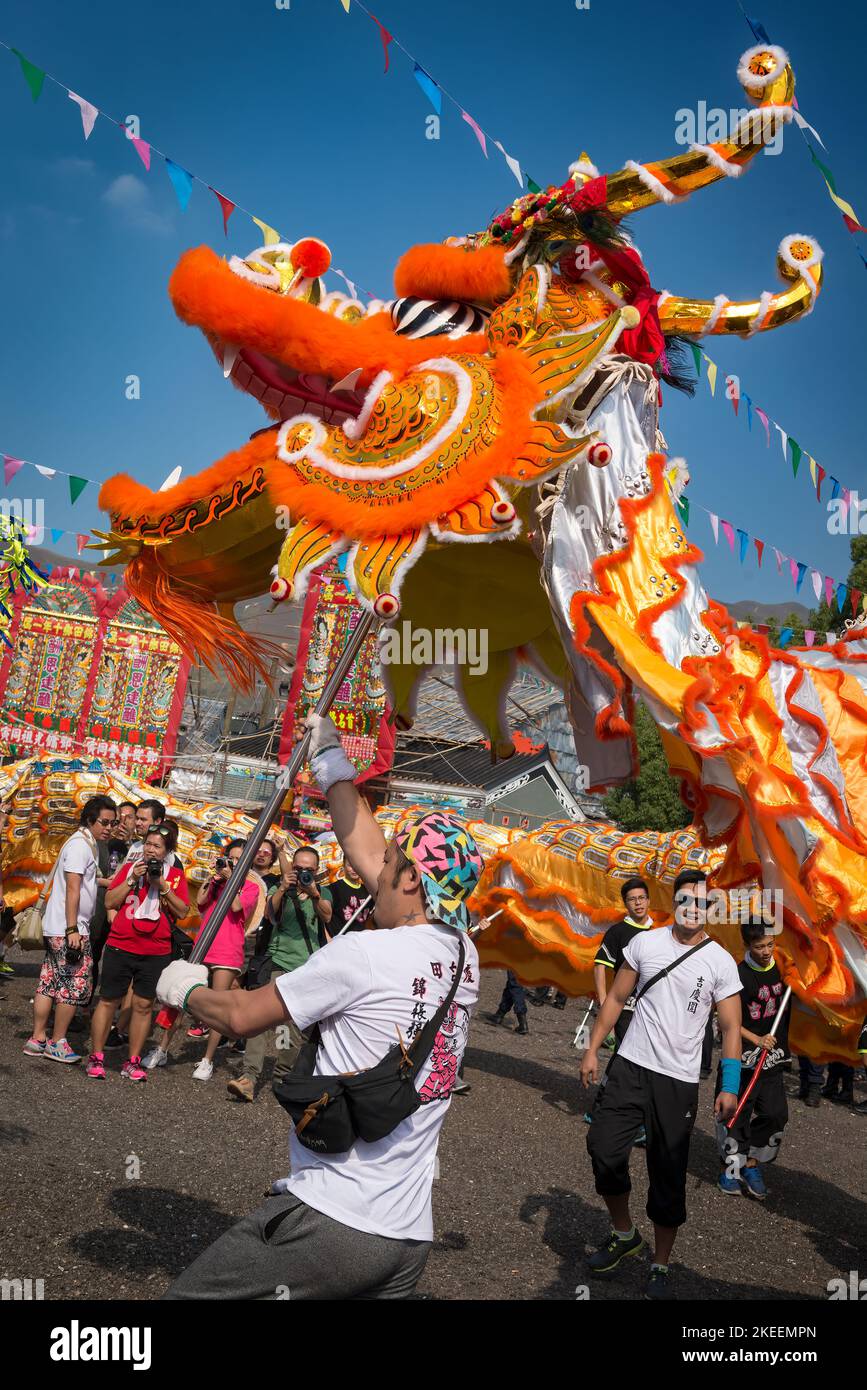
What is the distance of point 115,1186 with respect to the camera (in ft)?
14.3

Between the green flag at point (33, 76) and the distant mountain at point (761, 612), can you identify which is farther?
the distant mountain at point (761, 612)

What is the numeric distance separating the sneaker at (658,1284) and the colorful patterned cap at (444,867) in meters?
2.40

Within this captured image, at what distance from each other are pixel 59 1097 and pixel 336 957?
3.93 metres

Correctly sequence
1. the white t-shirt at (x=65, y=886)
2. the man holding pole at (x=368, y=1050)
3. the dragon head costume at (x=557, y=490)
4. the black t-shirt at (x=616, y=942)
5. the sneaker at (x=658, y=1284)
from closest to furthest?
the man holding pole at (x=368, y=1050) < the sneaker at (x=658, y=1284) < the dragon head costume at (x=557, y=490) < the black t-shirt at (x=616, y=942) < the white t-shirt at (x=65, y=886)

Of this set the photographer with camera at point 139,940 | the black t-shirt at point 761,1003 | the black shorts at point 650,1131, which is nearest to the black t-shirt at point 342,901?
the photographer with camera at point 139,940

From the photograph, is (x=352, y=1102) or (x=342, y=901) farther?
(x=342, y=901)

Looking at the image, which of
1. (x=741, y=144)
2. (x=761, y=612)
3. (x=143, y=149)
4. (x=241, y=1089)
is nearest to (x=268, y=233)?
(x=143, y=149)

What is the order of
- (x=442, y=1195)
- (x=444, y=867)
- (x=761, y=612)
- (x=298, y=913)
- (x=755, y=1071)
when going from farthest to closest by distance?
(x=761, y=612) → (x=298, y=913) → (x=755, y=1071) → (x=442, y=1195) → (x=444, y=867)

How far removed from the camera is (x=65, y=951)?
6402 millimetres

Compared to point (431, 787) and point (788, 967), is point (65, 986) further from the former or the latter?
point (431, 787)

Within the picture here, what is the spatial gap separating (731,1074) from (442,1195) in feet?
5.07

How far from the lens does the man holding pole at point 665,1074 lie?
4109 millimetres

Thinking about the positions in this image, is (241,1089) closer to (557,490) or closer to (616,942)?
(616,942)

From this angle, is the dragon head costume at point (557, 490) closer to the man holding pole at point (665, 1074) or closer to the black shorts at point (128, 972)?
the man holding pole at point (665, 1074)
